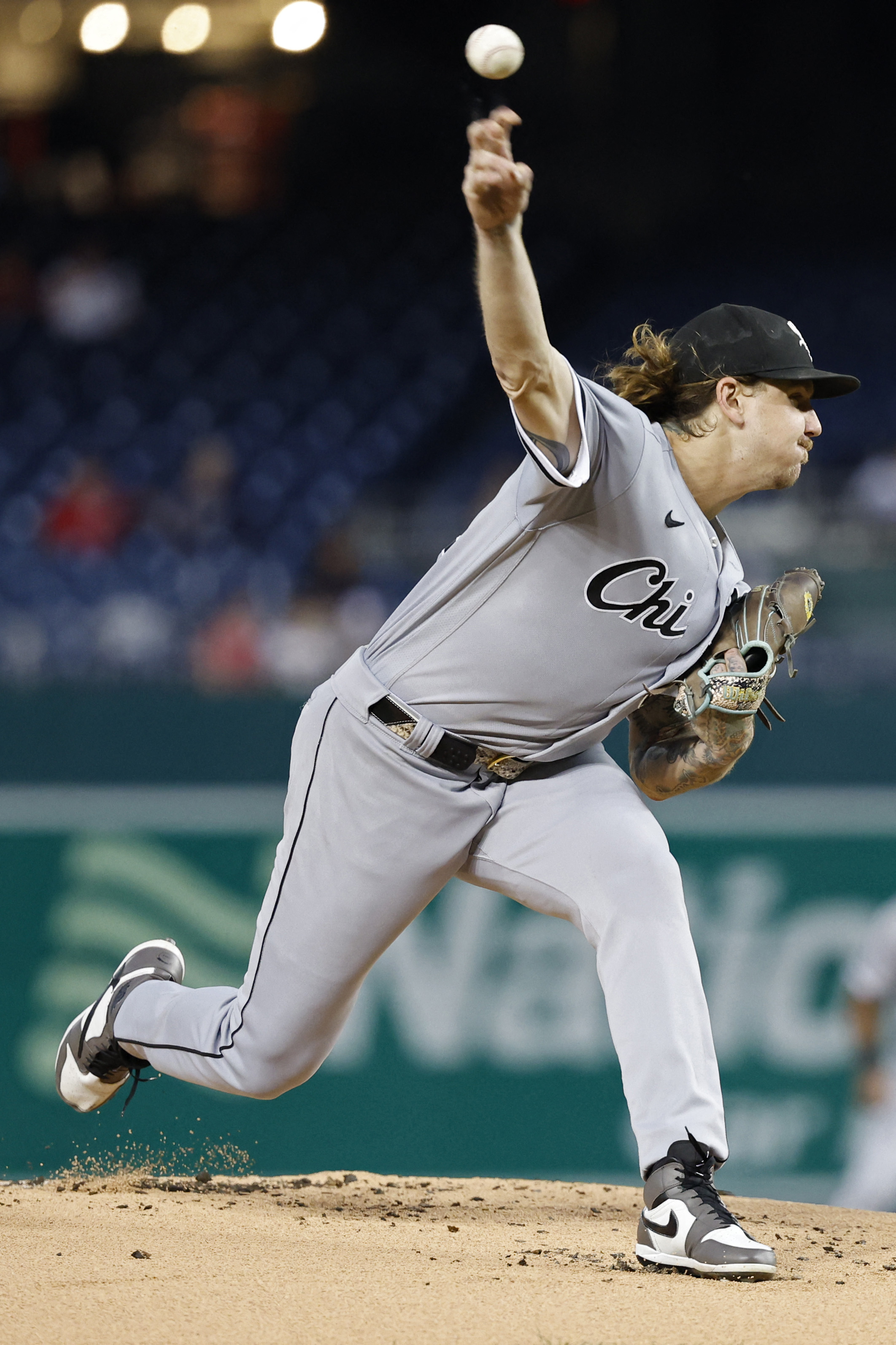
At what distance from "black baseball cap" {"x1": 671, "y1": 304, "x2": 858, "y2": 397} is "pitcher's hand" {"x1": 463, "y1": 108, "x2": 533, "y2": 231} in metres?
0.68

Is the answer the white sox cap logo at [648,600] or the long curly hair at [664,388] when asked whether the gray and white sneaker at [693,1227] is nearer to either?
the white sox cap logo at [648,600]

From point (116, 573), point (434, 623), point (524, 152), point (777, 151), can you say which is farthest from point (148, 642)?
point (777, 151)

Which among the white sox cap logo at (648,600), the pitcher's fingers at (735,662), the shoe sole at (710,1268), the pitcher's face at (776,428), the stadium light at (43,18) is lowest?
the shoe sole at (710,1268)

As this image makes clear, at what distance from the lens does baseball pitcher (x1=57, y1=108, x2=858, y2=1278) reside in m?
2.67

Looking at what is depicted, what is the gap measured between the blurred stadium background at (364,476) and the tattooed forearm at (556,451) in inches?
23.9

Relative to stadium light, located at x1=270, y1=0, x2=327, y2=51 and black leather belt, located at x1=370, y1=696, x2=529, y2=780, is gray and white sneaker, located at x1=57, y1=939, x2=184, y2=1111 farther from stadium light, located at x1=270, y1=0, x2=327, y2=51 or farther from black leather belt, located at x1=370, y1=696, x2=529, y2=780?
stadium light, located at x1=270, y1=0, x2=327, y2=51

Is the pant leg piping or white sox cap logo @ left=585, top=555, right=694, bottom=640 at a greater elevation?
white sox cap logo @ left=585, top=555, right=694, bottom=640

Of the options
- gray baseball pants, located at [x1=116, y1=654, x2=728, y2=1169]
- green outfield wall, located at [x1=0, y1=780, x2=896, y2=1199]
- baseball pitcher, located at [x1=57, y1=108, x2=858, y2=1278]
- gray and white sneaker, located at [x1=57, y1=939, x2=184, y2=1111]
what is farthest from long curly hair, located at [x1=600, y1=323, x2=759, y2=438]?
green outfield wall, located at [x1=0, y1=780, x2=896, y2=1199]

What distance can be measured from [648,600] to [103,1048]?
5.23ft

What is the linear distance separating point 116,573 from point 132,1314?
6247mm

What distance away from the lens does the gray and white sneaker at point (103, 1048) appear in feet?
11.0

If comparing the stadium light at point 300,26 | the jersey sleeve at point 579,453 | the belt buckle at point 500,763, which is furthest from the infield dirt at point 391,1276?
the stadium light at point 300,26

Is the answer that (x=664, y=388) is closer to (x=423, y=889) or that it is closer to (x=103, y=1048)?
(x=423, y=889)

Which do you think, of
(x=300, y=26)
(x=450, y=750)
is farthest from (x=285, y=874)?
(x=300, y=26)
